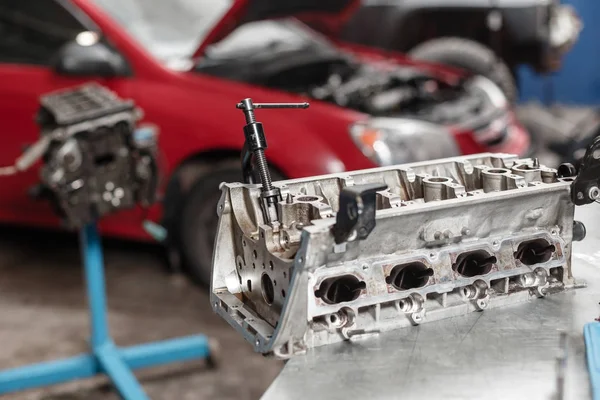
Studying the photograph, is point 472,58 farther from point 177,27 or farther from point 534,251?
point 534,251

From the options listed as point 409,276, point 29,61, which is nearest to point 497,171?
point 409,276

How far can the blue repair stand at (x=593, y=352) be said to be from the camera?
1.01 m

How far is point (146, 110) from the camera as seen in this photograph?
3.36 m

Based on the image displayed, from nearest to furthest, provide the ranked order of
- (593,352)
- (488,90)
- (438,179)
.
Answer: (593,352) < (438,179) < (488,90)

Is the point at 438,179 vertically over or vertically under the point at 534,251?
over

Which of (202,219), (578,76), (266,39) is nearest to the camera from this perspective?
(202,219)

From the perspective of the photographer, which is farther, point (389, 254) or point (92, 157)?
point (92, 157)

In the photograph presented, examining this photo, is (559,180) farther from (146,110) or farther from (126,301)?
(126,301)

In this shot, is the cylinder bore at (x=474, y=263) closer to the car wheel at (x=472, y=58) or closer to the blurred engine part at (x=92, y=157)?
the blurred engine part at (x=92, y=157)

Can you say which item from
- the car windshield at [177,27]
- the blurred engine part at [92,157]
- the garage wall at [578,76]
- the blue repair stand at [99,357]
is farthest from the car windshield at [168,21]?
the garage wall at [578,76]

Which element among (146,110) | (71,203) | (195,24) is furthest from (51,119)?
(195,24)

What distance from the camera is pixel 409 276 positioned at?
1.24 m

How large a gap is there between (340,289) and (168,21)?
269cm

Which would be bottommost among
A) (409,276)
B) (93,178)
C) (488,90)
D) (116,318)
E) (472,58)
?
(116,318)
